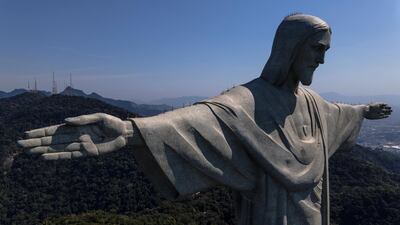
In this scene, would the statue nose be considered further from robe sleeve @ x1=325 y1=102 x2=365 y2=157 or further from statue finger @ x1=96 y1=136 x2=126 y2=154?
statue finger @ x1=96 y1=136 x2=126 y2=154

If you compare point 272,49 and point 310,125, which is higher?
point 272,49

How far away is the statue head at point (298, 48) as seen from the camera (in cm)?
541

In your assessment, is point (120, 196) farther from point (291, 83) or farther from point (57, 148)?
point (57, 148)

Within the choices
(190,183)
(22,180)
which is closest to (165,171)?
(190,183)

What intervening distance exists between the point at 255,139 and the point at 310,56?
1.26 metres

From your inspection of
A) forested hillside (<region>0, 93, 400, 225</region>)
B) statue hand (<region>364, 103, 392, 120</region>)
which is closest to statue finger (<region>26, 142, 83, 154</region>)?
statue hand (<region>364, 103, 392, 120</region>)

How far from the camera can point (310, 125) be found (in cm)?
578

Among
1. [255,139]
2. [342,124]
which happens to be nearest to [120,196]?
[342,124]

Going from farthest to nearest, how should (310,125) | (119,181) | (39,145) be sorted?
(119,181) → (310,125) → (39,145)

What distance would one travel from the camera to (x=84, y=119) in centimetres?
430

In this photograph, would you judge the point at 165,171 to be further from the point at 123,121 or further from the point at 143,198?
the point at 143,198

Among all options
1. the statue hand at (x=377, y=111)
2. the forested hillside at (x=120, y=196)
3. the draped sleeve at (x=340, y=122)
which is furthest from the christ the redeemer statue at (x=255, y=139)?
the forested hillside at (x=120, y=196)

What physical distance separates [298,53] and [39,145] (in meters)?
3.17

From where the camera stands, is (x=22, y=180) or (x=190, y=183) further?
(x=22, y=180)
